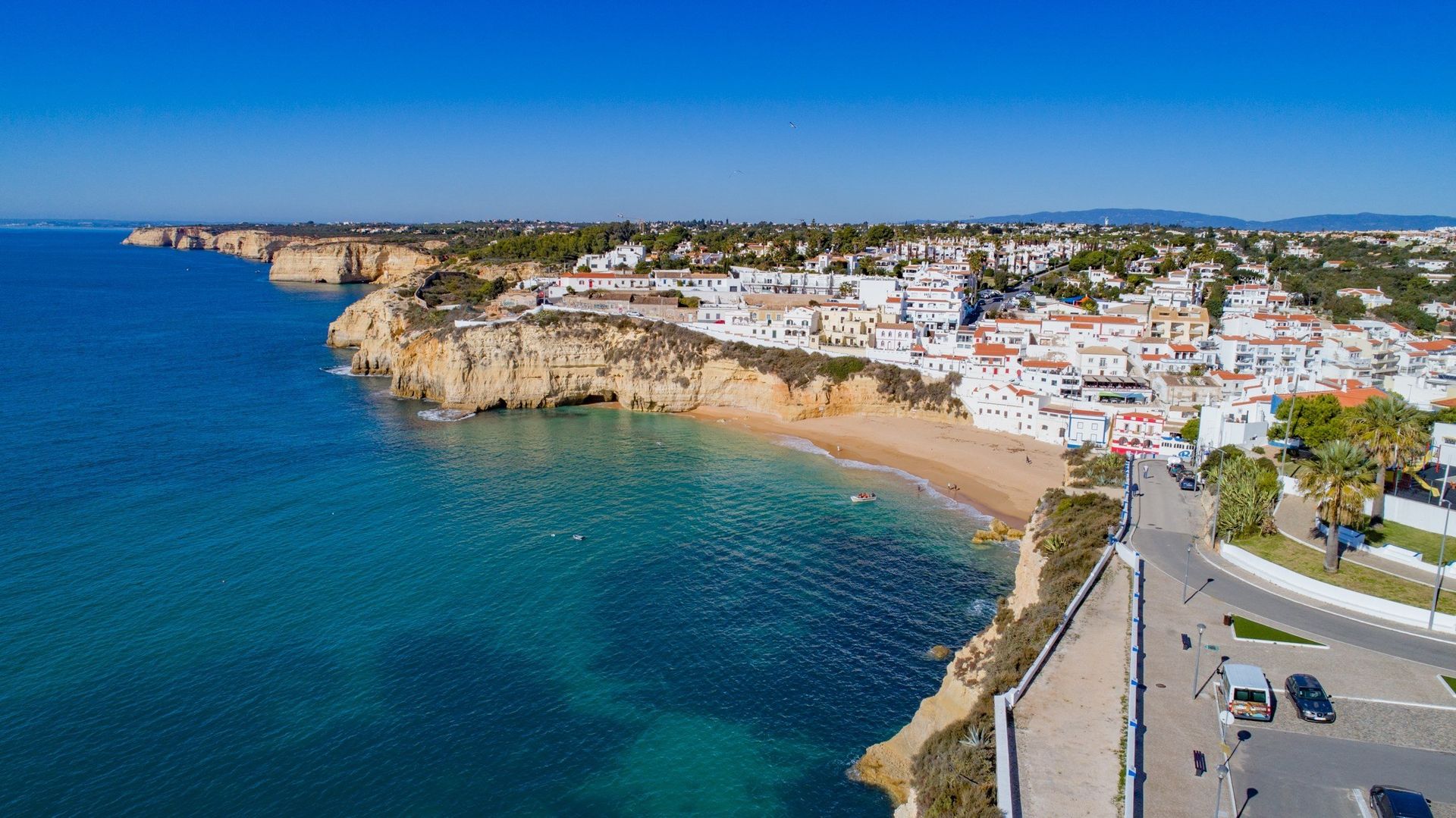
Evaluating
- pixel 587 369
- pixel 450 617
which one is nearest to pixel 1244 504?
pixel 450 617

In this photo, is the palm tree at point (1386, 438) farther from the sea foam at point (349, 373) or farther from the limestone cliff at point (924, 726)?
the sea foam at point (349, 373)

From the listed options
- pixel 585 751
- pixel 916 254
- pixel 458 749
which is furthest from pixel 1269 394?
pixel 916 254

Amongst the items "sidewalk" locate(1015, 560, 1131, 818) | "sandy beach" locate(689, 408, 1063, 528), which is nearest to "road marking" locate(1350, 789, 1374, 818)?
"sidewalk" locate(1015, 560, 1131, 818)

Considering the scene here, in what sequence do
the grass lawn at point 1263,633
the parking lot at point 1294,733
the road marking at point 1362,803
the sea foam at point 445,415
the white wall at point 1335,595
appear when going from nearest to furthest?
the road marking at point 1362,803, the parking lot at point 1294,733, the grass lawn at point 1263,633, the white wall at point 1335,595, the sea foam at point 445,415

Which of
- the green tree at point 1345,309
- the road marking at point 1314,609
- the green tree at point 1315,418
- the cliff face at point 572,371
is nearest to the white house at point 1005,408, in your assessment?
the green tree at point 1315,418

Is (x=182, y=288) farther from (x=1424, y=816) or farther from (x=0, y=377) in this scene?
(x=1424, y=816)

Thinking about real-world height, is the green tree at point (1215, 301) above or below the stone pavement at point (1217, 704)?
above

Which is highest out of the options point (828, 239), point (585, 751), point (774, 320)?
point (828, 239)
